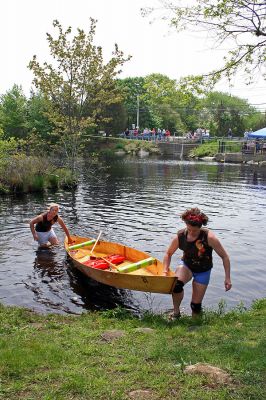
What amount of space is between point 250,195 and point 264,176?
12710 millimetres

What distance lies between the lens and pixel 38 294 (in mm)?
9609

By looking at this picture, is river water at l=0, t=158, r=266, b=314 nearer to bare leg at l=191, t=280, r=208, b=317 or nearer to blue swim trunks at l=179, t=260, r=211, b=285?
bare leg at l=191, t=280, r=208, b=317

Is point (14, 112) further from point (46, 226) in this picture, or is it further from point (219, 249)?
point (219, 249)

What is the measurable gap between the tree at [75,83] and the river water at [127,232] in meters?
4.11

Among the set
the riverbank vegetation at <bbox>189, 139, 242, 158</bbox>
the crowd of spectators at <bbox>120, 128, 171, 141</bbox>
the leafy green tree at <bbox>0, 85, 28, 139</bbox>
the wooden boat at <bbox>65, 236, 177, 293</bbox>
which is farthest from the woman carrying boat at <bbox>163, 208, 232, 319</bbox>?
the crowd of spectators at <bbox>120, 128, 171, 141</bbox>

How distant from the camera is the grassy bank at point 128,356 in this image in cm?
441

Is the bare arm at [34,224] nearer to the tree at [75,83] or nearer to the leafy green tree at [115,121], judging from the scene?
the tree at [75,83]

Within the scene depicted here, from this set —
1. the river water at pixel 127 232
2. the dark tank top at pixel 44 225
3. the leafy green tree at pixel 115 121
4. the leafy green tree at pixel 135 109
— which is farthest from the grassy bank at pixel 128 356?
the leafy green tree at pixel 135 109

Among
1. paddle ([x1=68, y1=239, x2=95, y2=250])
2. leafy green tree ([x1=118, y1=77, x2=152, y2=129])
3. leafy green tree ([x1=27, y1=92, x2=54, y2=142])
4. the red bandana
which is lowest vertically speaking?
paddle ([x1=68, y1=239, x2=95, y2=250])

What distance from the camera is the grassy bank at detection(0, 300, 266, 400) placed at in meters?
4.41

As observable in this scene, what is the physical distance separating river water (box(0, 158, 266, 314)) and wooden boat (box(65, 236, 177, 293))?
0.48 m

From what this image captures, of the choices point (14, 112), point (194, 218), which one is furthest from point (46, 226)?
point (14, 112)

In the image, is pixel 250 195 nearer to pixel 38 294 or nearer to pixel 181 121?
pixel 38 294

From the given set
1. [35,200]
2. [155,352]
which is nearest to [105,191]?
[35,200]
